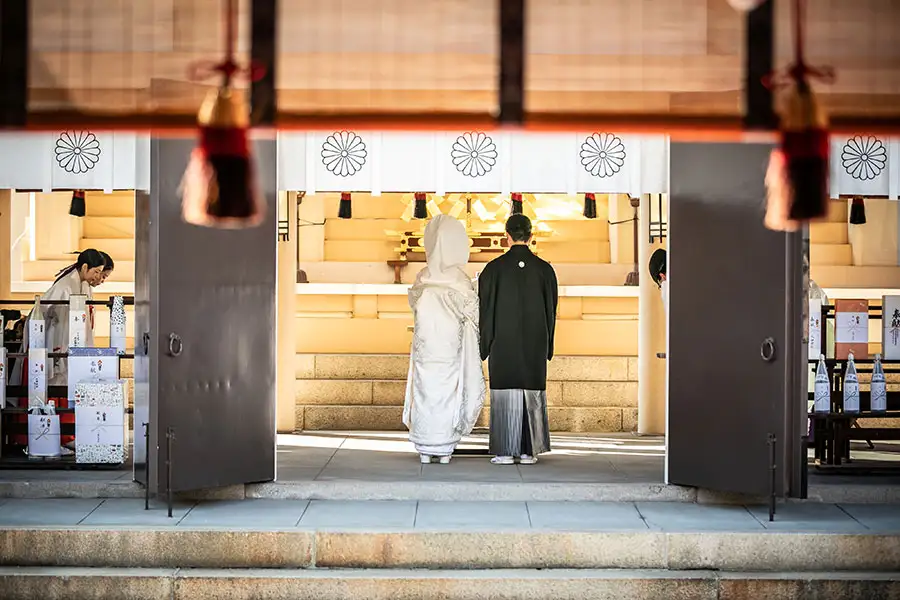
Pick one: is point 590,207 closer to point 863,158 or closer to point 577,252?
point 577,252

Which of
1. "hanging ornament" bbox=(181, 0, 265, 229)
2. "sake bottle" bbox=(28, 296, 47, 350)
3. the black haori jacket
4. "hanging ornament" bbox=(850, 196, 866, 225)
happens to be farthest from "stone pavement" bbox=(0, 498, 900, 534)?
"hanging ornament" bbox=(850, 196, 866, 225)

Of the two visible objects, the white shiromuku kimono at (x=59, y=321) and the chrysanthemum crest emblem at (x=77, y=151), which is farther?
the white shiromuku kimono at (x=59, y=321)

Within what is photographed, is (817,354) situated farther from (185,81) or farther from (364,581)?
(185,81)

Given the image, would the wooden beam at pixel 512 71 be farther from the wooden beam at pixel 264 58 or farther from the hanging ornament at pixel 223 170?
the hanging ornament at pixel 223 170

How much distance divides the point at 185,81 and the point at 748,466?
4747 mm

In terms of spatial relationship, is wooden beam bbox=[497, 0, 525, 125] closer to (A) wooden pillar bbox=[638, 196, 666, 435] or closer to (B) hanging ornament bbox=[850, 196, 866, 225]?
(A) wooden pillar bbox=[638, 196, 666, 435]

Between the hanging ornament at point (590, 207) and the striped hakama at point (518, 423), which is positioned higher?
the hanging ornament at point (590, 207)

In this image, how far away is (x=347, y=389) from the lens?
11844 mm

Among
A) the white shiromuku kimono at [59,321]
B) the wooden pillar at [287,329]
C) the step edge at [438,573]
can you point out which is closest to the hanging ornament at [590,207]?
the wooden pillar at [287,329]

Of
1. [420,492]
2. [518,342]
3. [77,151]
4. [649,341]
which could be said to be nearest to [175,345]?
[420,492]

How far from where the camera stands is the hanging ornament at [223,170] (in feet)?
12.1

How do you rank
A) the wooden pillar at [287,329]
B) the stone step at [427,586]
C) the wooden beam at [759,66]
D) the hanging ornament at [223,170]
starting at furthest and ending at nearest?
the wooden pillar at [287,329]
the stone step at [427,586]
the wooden beam at [759,66]
the hanging ornament at [223,170]

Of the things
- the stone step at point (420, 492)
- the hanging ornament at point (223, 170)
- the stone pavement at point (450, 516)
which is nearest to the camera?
the hanging ornament at point (223, 170)

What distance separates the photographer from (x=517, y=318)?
9.54 metres
